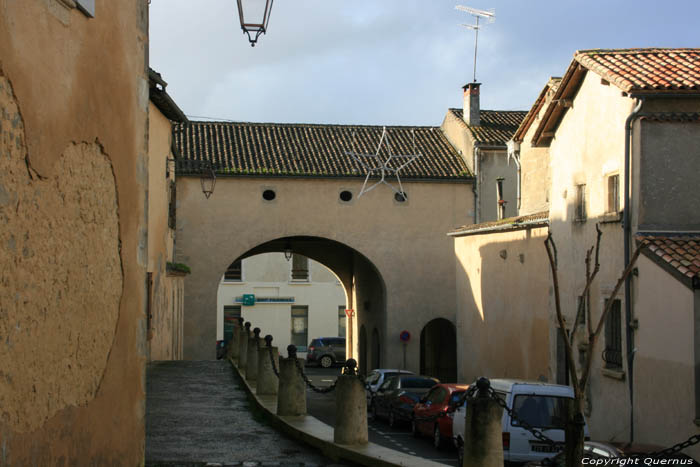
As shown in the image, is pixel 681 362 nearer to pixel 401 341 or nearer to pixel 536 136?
pixel 536 136

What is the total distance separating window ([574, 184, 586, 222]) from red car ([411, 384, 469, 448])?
4556 millimetres

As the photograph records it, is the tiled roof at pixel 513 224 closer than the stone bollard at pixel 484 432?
No

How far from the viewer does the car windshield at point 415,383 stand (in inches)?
937

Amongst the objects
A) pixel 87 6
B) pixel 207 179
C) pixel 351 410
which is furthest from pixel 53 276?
pixel 207 179

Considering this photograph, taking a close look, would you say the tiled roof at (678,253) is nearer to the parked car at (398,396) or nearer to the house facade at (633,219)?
the house facade at (633,219)

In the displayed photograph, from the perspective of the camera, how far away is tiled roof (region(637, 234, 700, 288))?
583 inches

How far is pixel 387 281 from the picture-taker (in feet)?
114

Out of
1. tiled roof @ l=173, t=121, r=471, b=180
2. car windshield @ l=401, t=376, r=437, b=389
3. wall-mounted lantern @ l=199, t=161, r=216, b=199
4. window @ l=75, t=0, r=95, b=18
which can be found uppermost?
tiled roof @ l=173, t=121, r=471, b=180

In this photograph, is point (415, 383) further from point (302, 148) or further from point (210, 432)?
point (302, 148)

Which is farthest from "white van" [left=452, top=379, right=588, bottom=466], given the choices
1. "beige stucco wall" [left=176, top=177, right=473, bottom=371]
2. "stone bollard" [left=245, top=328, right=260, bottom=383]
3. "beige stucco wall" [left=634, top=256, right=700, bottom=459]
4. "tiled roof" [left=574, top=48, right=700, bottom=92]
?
"beige stucco wall" [left=176, top=177, right=473, bottom=371]

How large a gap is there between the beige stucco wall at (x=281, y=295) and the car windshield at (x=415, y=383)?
94.4 ft

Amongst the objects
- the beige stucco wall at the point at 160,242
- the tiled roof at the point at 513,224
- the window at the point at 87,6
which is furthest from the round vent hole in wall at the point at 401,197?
the window at the point at 87,6

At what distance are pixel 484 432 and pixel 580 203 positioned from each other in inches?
534

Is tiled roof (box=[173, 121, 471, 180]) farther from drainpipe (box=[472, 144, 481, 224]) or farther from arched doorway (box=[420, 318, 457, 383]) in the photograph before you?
arched doorway (box=[420, 318, 457, 383])
